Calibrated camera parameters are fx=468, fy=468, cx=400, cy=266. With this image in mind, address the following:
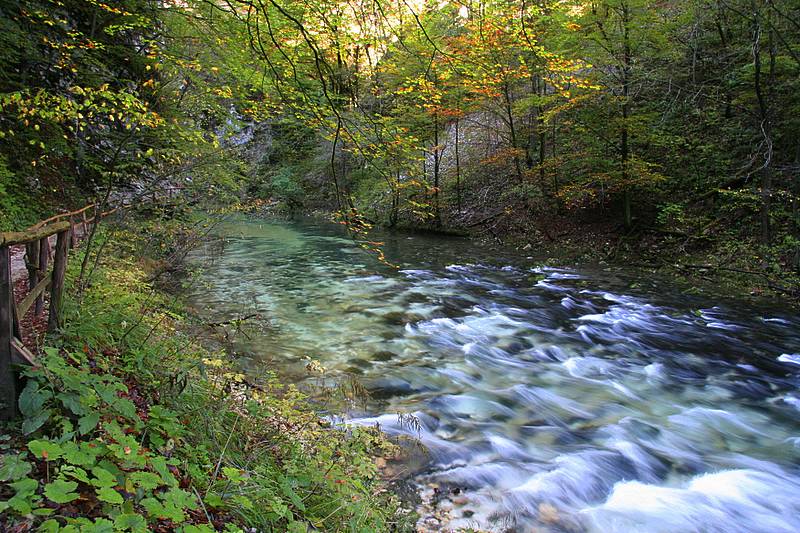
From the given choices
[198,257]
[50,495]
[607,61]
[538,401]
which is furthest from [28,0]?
[607,61]

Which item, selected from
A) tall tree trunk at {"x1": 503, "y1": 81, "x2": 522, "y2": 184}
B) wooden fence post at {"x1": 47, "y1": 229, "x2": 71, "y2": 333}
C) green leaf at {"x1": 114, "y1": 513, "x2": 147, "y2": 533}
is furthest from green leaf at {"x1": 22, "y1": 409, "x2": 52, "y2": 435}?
tall tree trunk at {"x1": 503, "y1": 81, "x2": 522, "y2": 184}

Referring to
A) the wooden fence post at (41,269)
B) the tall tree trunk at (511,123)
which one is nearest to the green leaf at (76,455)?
the wooden fence post at (41,269)

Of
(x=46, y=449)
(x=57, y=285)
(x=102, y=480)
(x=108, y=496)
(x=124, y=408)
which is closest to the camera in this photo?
(x=108, y=496)

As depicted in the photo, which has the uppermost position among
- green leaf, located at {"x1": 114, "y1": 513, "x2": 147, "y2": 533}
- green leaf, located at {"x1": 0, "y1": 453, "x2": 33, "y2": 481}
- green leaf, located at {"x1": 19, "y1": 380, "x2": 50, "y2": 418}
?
green leaf, located at {"x1": 19, "y1": 380, "x2": 50, "y2": 418}

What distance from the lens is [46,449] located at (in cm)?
229

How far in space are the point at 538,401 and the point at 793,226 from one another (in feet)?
28.5

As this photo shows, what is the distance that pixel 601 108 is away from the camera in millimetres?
13773

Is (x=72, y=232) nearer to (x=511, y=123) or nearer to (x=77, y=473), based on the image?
(x=77, y=473)

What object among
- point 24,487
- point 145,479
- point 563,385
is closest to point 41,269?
point 24,487

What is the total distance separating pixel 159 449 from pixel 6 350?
3.41 feet

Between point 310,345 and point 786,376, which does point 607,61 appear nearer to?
point 786,376

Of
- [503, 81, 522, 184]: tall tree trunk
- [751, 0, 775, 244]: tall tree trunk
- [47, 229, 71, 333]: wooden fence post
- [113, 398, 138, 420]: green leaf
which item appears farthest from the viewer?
[503, 81, 522, 184]: tall tree trunk

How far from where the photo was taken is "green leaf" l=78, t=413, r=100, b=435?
2514mm

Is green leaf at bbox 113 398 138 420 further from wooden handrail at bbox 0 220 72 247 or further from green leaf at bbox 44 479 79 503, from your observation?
wooden handrail at bbox 0 220 72 247
